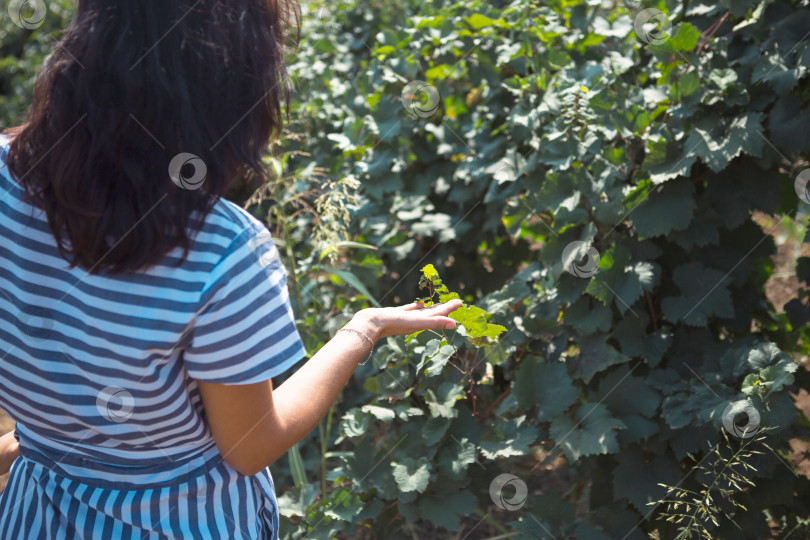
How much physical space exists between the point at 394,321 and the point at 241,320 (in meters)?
0.32

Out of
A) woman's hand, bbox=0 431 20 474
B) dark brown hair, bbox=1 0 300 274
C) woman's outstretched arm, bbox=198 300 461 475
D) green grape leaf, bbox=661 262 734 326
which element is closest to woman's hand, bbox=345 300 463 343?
woman's outstretched arm, bbox=198 300 461 475

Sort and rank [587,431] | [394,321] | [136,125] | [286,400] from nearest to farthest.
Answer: [136,125], [286,400], [394,321], [587,431]

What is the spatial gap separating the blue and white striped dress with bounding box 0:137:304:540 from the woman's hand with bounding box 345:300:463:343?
201 millimetres

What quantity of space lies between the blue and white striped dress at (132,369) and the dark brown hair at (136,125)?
4 cm

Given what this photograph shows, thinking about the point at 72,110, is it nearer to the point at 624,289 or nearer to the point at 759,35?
the point at 624,289

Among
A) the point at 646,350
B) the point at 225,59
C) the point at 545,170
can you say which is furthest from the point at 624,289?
the point at 225,59

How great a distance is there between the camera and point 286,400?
3.34 feet

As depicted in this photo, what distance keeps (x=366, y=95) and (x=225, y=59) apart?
→ 167 centimetres

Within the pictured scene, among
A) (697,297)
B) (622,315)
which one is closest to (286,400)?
(622,315)

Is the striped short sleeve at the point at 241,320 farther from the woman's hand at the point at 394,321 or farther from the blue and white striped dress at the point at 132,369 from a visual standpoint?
the woman's hand at the point at 394,321

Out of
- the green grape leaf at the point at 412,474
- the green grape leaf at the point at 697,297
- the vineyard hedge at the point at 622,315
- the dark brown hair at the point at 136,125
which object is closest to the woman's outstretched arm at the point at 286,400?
the dark brown hair at the point at 136,125

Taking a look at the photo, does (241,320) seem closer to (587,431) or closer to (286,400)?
(286,400)

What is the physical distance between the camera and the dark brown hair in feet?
2.86

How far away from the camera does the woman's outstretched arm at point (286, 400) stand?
94cm
